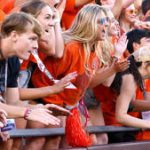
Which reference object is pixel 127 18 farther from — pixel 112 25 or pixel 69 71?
pixel 69 71

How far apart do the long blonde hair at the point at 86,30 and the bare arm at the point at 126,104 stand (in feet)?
2.30

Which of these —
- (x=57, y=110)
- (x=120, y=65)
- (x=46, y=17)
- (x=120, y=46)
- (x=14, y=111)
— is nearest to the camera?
(x=14, y=111)

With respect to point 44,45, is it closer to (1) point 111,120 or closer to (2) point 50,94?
(2) point 50,94

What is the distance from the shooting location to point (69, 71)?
18.1ft

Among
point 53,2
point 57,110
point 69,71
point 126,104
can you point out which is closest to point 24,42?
point 57,110

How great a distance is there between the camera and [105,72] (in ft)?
18.7

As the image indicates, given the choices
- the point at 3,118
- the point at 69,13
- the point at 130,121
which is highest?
the point at 69,13

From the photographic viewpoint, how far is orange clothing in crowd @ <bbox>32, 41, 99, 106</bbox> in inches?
215

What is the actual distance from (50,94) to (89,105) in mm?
1013

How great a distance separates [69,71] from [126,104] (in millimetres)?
855

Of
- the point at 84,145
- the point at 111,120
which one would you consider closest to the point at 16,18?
the point at 84,145

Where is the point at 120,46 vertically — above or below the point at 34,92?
above

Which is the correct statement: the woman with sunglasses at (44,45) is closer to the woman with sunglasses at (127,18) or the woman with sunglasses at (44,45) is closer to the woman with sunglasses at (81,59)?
the woman with sunglasses at (81,59)

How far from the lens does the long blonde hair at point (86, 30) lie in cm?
559
